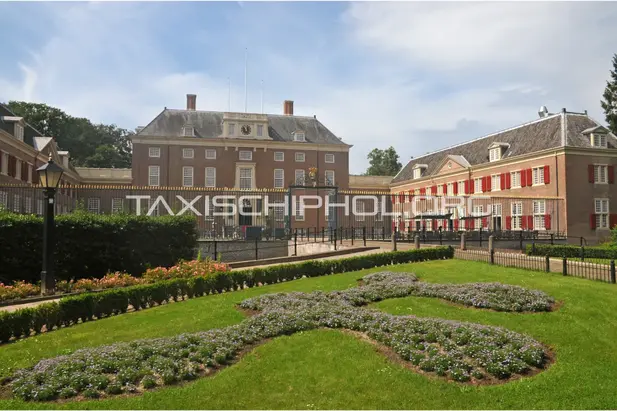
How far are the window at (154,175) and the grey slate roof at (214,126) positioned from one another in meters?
3.36

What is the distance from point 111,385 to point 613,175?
40.3 metres

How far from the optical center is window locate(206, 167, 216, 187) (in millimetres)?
49875

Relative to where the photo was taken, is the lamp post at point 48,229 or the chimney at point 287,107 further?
the chimney at point 287,107

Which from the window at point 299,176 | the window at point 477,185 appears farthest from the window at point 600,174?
the window at point 299,176

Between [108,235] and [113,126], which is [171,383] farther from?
[113,126]

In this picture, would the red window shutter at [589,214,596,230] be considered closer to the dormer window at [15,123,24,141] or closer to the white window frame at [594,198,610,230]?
the white window frame at [594,198,610,230]

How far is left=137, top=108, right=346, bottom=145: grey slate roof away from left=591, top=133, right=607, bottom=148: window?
24.8m

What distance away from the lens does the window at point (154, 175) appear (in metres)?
48.4

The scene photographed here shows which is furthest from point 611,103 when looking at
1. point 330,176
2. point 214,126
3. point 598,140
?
point 214,126

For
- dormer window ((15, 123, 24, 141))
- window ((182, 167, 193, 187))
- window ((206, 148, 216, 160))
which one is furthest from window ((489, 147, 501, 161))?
dormer window ((15, 123, 24, 141))

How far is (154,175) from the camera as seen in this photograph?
4853 centimetres

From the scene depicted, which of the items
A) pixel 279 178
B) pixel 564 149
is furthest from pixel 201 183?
pixel 564 149

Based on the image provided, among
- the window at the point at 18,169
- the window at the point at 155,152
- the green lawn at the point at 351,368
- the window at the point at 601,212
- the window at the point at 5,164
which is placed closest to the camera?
the green lawn at the point at 351,368

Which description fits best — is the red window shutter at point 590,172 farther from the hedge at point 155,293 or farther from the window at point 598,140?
the hedge at point 155,293
